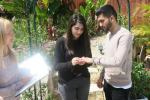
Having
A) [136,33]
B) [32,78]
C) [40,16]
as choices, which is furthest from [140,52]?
[32,78]

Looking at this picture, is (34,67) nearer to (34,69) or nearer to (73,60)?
(34,69)

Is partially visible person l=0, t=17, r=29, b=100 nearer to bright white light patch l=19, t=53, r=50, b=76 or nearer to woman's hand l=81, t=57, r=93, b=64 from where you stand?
bright white light patch l=19, t=53, r=50, b=76

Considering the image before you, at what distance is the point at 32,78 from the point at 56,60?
0.80 m

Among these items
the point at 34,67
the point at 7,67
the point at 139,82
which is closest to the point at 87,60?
the point at 34,67

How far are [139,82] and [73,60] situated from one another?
196cm

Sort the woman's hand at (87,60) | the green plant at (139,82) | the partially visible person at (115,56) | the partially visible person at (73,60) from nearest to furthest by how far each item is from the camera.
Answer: the partially visible person at (115,56)
the woman's hand at (87,60)
the partially visible person at (73,60)
the green plant at (139,82)

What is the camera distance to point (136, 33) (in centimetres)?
756

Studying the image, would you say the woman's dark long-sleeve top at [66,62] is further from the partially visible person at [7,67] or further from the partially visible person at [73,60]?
the partially visible person at [7,67]

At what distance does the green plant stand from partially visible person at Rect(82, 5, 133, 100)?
1517 millimetres

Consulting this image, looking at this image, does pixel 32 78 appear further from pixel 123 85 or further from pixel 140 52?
pixel 140 52

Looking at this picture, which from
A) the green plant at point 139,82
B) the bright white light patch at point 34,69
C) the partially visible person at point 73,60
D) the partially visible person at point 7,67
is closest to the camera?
the partially visible person at point 7,67

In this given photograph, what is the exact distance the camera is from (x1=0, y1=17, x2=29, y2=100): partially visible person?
356 centimetres

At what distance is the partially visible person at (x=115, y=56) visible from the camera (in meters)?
4.11

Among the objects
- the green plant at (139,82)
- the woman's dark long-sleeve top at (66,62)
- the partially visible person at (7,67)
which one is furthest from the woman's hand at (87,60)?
the green plant at (139,82)
